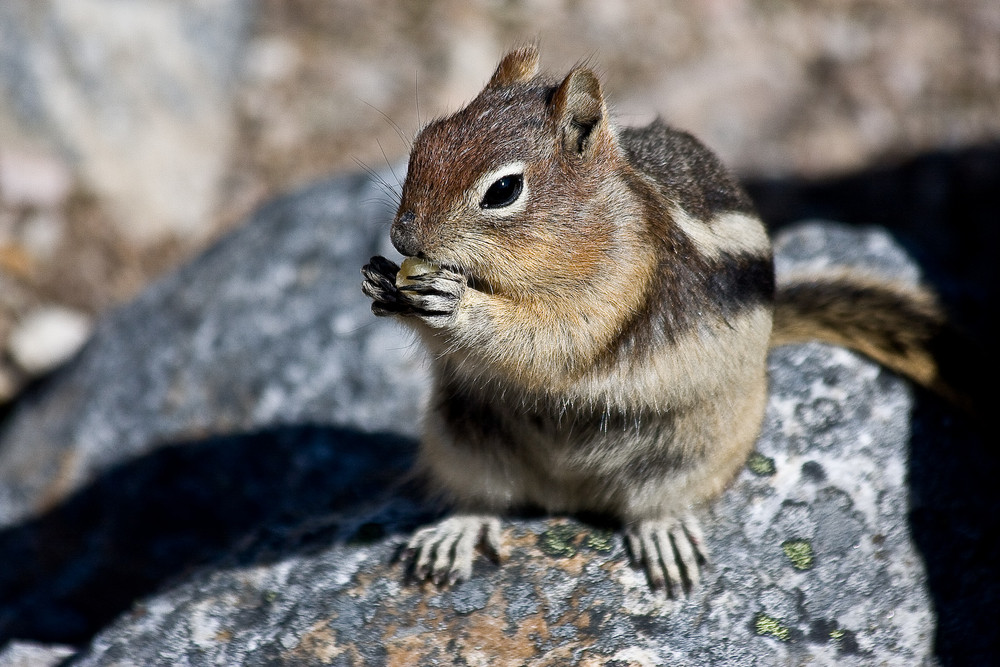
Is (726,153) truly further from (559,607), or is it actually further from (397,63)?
(559,607)

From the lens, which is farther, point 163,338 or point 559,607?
point 163,338

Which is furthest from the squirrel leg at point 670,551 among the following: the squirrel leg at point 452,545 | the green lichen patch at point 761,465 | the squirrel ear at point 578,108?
the squirrel ear at point 578,108

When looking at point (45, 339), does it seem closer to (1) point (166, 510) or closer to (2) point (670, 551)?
(1) point (166, 510)

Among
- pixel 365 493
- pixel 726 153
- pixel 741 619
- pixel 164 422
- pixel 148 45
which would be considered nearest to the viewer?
pixel 741 619

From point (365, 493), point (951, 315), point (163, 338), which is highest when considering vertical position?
point (163, 338)

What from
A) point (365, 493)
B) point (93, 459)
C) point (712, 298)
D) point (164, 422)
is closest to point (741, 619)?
point (712, 298)

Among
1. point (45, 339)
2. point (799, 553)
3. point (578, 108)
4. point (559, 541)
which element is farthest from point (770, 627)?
point (45, 339)
